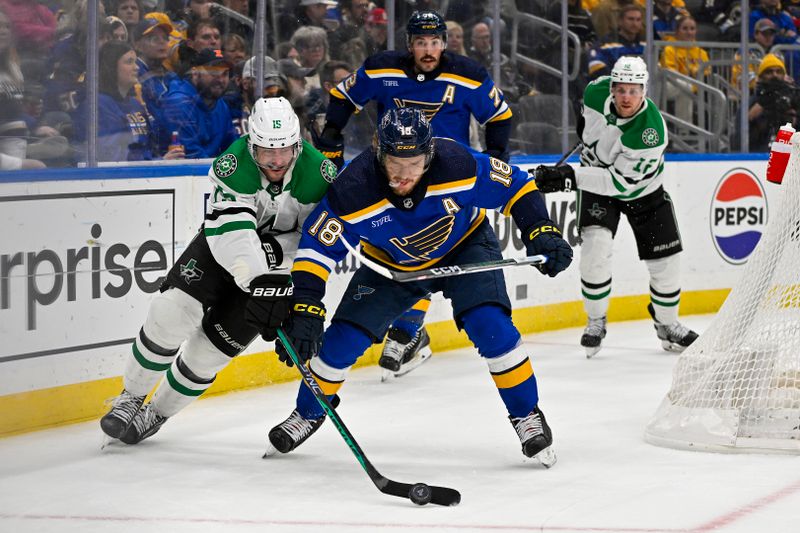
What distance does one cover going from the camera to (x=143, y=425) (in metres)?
3.83

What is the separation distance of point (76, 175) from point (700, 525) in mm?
2382

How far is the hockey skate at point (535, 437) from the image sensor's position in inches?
137

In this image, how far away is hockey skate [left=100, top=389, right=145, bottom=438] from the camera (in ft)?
12.2

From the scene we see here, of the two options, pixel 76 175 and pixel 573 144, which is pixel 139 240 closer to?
pixel 76 175

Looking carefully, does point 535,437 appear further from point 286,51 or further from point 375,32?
point 375,32

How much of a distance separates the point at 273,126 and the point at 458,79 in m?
1.62

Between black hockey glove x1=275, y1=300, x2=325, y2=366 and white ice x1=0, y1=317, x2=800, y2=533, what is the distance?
0.37 m

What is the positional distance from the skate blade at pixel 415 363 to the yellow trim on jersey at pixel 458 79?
115 centimetres

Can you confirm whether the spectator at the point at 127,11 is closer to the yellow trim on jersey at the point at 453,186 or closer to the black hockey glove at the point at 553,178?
the black hockey glove at the point at 553,178

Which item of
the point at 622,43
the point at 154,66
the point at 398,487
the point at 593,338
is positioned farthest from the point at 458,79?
the point at 622,43

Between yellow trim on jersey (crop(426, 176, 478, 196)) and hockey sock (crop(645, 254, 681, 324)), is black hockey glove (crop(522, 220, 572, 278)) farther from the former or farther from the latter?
hockey sock (crop(645, 254, 681, 324))

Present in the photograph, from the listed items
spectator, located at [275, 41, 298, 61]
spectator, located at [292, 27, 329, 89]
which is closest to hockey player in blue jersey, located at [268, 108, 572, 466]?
spectator, located at [275, 41, 298, 61]

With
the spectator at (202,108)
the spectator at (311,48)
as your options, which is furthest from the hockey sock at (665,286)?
the spectator at (202,108)

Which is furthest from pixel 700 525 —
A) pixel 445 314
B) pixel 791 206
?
pixel 445 314
